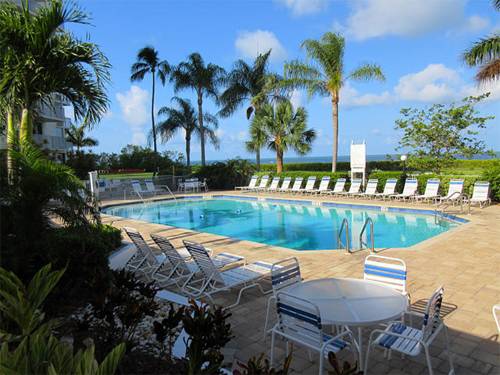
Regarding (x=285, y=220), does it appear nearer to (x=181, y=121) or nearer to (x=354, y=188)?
(x=354, y=188)

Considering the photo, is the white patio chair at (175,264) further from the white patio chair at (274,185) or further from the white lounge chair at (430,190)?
the white patio chair at (274,185)

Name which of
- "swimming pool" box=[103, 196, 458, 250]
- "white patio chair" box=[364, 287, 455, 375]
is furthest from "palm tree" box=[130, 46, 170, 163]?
"white patio chair" box=[364, 287, 455, 375]

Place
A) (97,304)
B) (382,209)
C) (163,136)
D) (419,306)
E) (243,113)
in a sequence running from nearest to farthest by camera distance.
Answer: (97,304) < (419,306) < (382,209) < (243,113) < (163,136)

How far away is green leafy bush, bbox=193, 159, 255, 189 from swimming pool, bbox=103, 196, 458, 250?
10.7 ft

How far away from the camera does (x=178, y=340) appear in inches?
138

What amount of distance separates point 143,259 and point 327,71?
1627 cm

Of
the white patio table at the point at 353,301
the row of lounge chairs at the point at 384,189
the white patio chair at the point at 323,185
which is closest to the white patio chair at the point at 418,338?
the white patio table at the point at 353,301

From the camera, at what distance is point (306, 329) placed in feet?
10.3

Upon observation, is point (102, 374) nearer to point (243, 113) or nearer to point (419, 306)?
point (419, 306)

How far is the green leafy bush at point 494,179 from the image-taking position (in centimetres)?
1281

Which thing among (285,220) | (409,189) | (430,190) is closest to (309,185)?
(409,189)

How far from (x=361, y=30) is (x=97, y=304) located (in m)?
12.0

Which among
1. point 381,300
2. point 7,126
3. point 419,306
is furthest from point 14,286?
point 7,126

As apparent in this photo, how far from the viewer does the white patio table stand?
120 inches
